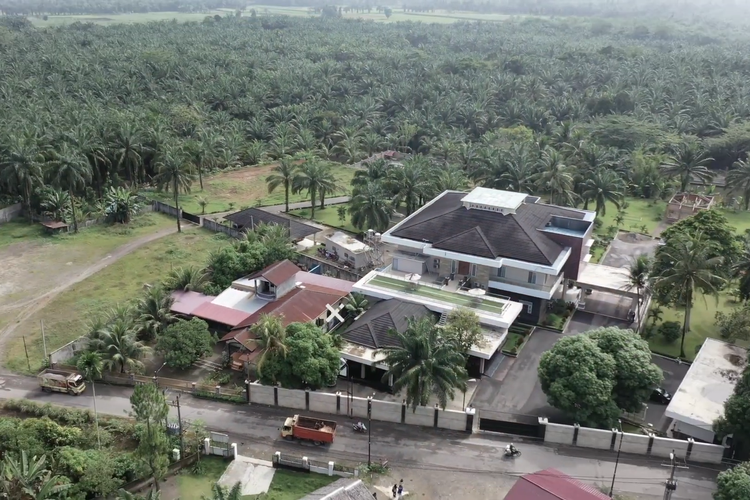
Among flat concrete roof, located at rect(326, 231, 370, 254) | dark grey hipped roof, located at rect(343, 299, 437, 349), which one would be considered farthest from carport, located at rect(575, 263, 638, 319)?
flat concrete roof, located at rect(326, 231, 370, 254)

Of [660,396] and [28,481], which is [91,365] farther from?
[660,396]

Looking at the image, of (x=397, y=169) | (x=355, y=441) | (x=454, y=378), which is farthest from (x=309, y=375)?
(x=397, y=169)

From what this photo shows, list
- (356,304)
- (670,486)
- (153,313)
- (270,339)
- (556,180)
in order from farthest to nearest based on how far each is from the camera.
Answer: (556,180)
(356,304)
(153,313)
(270,339)
(670,486)

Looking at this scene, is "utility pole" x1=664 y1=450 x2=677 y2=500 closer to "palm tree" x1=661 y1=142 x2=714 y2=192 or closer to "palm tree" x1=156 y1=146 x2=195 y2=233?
"palm tree" x1=156 y1=146 x2=195 y2=233

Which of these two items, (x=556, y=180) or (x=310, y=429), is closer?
(x=310, y=429)

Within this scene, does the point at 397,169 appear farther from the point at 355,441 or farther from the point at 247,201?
the point at 355,441

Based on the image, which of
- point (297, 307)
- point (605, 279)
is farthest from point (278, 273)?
point (605, 279)

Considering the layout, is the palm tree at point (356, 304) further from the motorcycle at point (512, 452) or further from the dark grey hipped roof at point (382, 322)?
the motorcycle at point (512, 452)
